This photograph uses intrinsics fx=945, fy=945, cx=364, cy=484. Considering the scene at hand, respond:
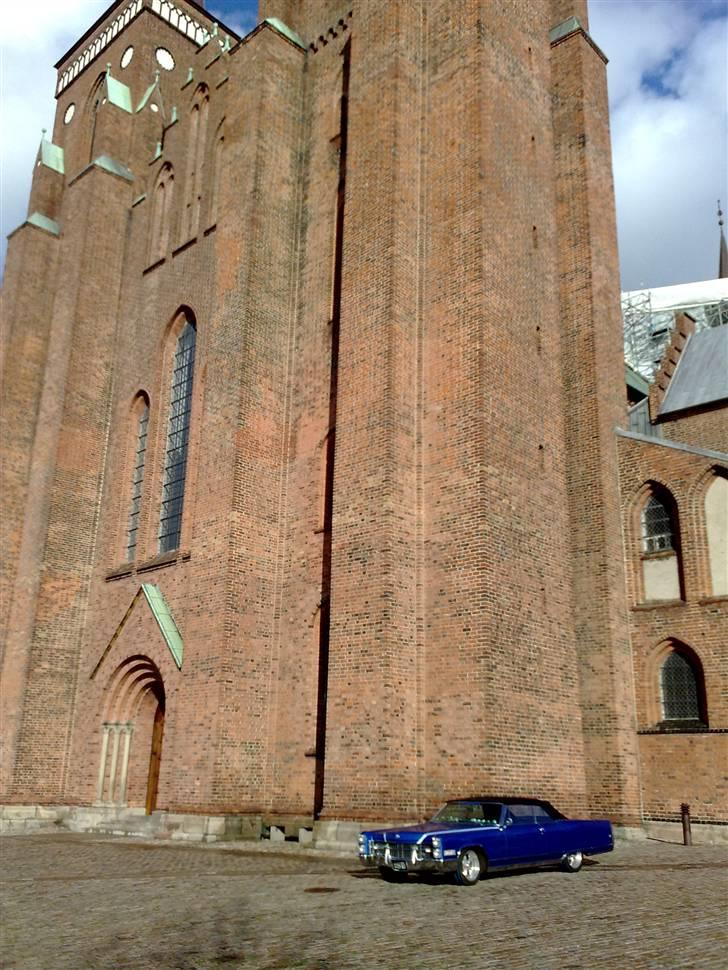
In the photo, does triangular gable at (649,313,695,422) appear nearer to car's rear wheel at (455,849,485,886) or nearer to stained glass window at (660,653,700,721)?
stained glass window at (660,653,700,721)

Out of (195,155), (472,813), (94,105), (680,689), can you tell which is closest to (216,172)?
(195,155)

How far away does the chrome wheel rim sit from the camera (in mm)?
10492

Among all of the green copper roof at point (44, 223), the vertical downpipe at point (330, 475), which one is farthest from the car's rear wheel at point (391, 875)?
the green copper roof at point (44, 223)

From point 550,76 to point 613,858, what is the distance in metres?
16.7

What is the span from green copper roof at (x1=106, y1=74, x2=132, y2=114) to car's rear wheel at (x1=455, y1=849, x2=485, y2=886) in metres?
23.5

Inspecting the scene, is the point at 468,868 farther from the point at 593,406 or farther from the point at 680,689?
the point at 593,406

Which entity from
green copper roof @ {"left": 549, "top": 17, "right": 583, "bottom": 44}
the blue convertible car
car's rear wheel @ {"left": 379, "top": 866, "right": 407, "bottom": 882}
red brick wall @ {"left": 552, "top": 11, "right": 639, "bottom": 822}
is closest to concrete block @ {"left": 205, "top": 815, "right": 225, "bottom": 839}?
the blue convertible car

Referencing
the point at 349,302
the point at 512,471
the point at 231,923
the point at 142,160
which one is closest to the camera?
the point at 231,923

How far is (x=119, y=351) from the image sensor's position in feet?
79.3

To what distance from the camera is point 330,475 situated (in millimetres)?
18297

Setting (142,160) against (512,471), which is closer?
(512,471)

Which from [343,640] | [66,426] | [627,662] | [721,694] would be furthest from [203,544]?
[721,694]

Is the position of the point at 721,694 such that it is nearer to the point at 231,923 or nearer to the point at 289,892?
the point at 289,892

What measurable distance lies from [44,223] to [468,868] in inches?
Answer: 877
